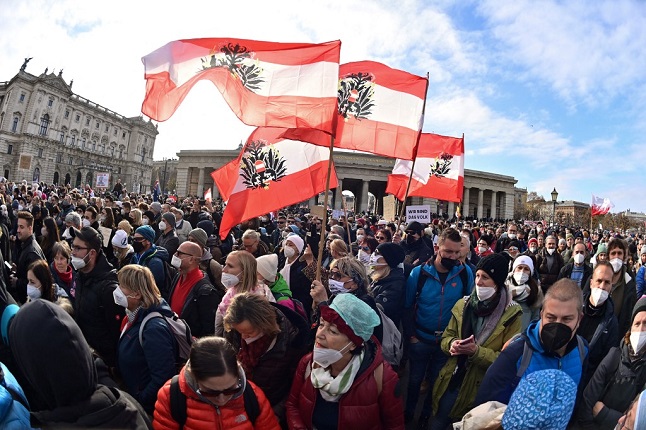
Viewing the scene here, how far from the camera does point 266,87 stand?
5.29 m

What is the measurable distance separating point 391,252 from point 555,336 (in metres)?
2.24

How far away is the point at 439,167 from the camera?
10086 millimetres

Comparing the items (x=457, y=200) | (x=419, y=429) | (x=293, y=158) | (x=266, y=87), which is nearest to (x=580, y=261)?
(x=457, y=200)

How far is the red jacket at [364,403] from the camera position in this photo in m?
2.55

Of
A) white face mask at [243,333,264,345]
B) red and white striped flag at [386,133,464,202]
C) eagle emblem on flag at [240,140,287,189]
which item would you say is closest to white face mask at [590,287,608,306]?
white face mask at [243,333,264,345]

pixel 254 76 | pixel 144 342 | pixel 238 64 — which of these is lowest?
pixel 144 342

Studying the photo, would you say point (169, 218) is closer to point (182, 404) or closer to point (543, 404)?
point (182, 404)

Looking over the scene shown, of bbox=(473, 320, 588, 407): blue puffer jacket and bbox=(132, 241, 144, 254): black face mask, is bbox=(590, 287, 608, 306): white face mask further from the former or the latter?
bbox=(132, 241, 144, 254): black face mask

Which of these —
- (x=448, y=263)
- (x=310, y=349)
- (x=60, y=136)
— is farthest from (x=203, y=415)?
(x=60, y=136)

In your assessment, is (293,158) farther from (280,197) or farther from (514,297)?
(514,297)

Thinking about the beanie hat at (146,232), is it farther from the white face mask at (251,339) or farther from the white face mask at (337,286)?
the white face mask at (251,339)

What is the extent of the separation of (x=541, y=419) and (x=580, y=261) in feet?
21.2

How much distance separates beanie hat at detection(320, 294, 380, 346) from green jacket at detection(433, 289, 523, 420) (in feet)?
3.93

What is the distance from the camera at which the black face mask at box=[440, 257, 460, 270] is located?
441cm
